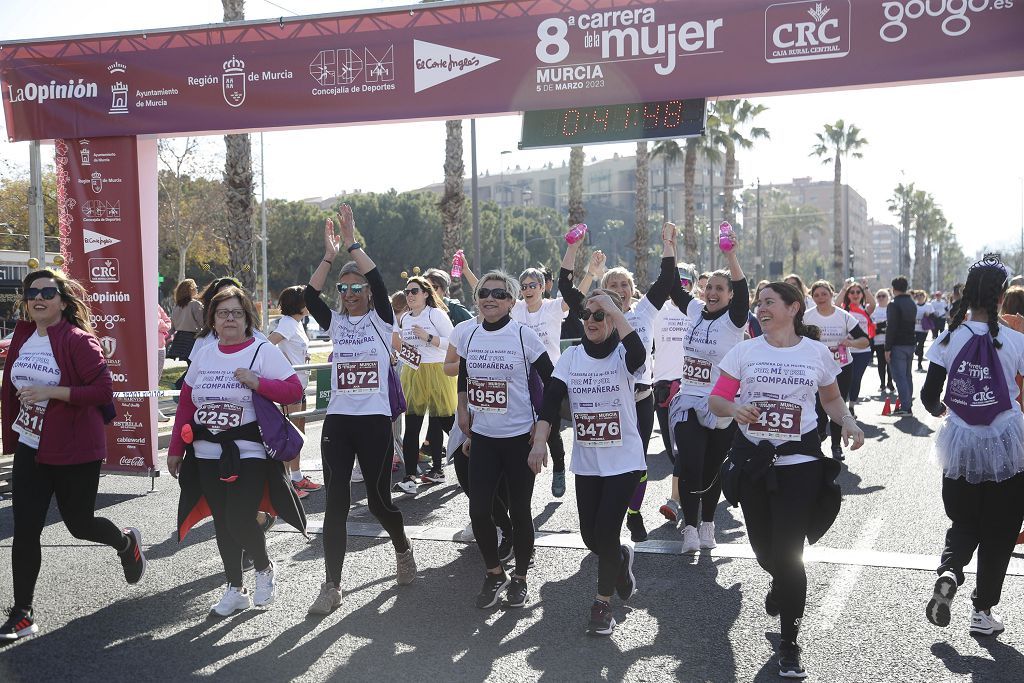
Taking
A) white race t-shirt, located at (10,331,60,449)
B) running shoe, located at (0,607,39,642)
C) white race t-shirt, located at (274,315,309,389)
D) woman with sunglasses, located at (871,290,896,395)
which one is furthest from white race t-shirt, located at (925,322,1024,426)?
woman with sunglasses, located at (871,290,896,395)

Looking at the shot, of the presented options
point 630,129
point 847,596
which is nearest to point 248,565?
point 847,596

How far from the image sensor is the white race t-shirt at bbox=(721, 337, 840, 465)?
4617mm

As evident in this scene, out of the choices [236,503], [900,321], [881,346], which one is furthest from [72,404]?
[881,346]

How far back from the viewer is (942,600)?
4.95 meters

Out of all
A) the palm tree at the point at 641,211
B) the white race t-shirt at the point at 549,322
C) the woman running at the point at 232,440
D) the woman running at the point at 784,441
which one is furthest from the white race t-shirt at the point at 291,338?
the palm tree at the point at 641,211

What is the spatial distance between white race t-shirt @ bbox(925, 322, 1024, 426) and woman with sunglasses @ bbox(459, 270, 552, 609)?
217 centimetres

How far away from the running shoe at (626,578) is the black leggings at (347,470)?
1418 mm

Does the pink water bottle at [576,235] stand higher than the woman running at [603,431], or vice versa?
the pink water bottle at [576,235]

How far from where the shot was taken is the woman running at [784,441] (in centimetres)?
455

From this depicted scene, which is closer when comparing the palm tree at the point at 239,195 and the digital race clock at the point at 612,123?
the digital race clock at the point at 612,123

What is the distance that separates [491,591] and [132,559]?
2136 millimetres

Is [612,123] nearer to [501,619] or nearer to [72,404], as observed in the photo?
[501,619]

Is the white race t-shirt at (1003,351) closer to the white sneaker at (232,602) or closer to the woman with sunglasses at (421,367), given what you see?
the white sneaker at (232,602)

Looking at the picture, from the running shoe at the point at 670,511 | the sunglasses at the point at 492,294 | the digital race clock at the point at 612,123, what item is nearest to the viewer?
the sunglasses at the point at 492,294
